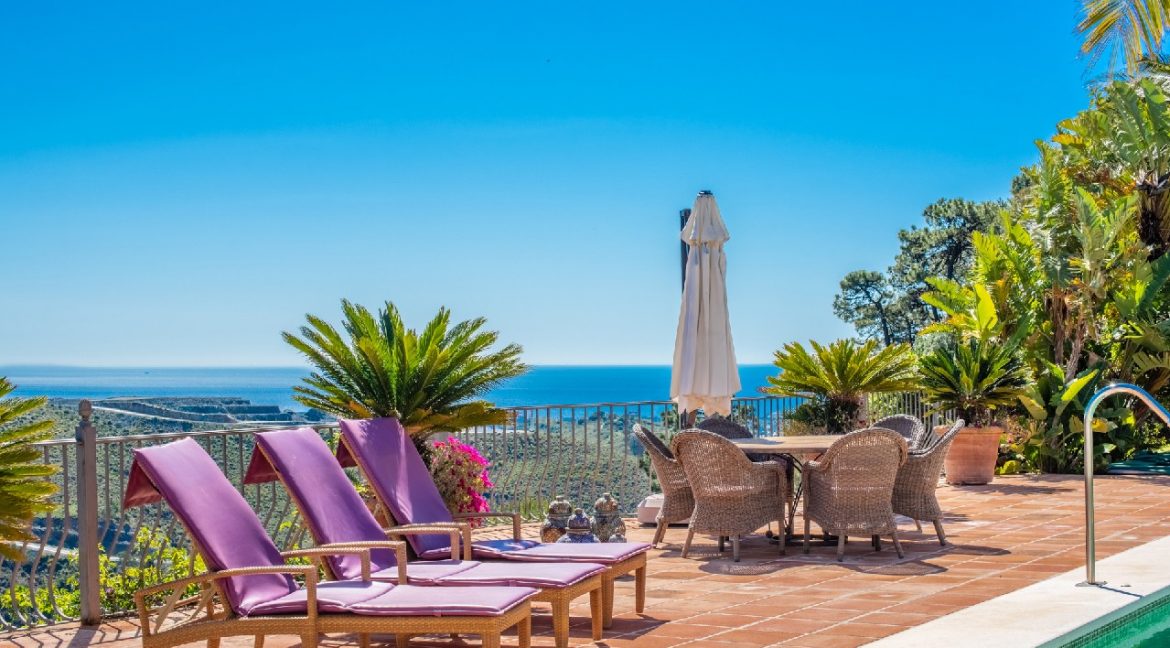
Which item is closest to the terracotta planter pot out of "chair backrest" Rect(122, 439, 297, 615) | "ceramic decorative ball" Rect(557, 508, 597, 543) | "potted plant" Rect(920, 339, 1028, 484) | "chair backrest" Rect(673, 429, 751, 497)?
"potted plant" Rect(920, 339, 1028, 484)

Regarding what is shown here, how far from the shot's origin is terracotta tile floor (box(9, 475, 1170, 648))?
18.2ft

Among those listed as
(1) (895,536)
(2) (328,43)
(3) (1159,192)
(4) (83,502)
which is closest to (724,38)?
(2) (328,43)

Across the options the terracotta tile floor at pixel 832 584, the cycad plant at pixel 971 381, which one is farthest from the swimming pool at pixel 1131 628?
the cycad plant at pixel 971 381

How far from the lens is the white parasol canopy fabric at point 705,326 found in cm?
948

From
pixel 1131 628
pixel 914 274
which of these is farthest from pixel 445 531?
pixel 914 274

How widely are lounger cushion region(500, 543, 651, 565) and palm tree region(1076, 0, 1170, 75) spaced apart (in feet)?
40.1

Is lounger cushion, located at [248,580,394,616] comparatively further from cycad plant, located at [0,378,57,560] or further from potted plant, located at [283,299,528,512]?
potted plant, located at [283,299,528,512]

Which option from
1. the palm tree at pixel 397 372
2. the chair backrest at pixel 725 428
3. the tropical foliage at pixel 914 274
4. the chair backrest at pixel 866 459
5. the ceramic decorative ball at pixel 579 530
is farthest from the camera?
the tropical foliage at pixel 914 274

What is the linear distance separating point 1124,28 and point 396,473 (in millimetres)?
12751

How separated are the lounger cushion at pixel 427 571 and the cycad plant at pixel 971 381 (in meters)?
8.36

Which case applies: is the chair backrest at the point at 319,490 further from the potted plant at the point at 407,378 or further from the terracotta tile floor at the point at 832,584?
the potted plant at the point at 407,378

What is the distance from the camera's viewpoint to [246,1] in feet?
80.1

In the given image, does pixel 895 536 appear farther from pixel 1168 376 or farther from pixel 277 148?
pixel 277 148

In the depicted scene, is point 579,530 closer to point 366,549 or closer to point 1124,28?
point 366,549
